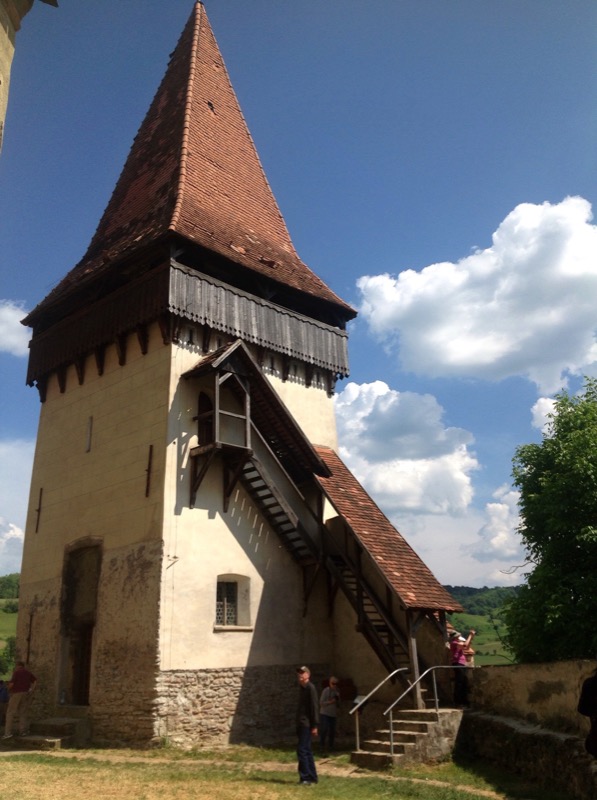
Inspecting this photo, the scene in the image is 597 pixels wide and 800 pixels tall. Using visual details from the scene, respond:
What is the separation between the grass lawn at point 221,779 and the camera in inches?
354

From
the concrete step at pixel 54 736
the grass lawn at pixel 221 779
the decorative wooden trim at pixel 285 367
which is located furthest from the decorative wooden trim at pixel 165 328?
the grass lawn at pixel 221 779

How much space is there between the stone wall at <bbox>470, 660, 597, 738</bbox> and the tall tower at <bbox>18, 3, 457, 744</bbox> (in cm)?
146

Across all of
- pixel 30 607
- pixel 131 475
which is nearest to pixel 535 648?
pixel 131 475

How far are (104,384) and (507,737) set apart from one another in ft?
38.4

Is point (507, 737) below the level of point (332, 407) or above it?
below

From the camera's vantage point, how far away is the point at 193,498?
1498 cm

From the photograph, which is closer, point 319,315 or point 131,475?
point 131,475

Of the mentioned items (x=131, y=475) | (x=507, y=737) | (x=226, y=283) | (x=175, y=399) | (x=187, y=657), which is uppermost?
(x=226, y=283)

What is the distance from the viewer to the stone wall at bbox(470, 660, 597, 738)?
34.8 ft

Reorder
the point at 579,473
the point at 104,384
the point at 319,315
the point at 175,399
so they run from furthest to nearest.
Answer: the point at 319,315 → the point at 579,473 → the point at 104,384 → the point at 175,399

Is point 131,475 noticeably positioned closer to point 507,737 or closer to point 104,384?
point 104,384

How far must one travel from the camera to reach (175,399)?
1545 cm

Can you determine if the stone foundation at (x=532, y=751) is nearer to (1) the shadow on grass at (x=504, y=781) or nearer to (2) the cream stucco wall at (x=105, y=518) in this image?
(1) the shadow on grass at (x=504, y=781)

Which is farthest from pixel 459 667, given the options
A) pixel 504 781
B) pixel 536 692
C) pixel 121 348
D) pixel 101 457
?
pixel 121 348
